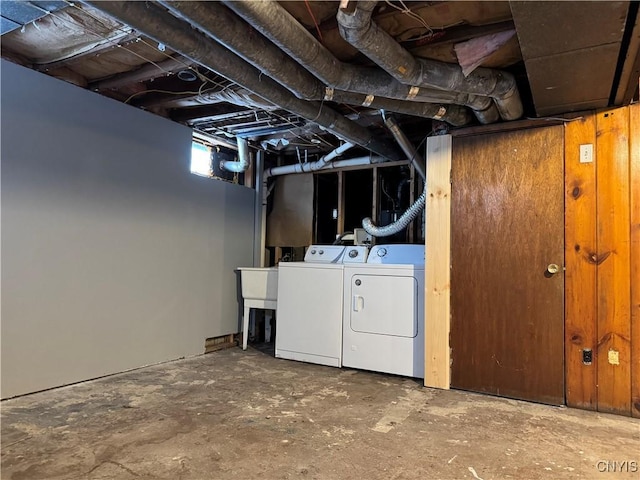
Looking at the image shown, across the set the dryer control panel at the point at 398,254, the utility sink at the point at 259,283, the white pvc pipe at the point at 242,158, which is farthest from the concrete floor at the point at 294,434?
the white pvc pipe at the point at 242,158

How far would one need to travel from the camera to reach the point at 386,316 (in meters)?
3.20

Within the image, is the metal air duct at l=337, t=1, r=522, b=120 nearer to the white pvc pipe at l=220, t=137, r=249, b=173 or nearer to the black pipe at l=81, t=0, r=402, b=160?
the black pipe at l=81, t=0, r=402, b=160

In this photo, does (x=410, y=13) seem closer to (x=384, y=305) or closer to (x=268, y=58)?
(x=268, y=58)

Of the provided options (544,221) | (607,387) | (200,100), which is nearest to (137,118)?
(200,100)

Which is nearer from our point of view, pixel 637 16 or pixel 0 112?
pixel 637 16

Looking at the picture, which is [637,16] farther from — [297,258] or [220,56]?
[297,258]

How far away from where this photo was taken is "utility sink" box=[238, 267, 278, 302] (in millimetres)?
3955

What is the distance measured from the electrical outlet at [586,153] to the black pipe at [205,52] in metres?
1.62

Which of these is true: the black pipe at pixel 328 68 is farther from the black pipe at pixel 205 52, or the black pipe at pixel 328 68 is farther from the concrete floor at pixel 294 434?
the concrete floor at pixel 294 434

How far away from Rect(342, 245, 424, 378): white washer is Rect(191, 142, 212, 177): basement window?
6.20ft

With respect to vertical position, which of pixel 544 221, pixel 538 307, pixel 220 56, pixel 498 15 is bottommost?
pixel 538 307

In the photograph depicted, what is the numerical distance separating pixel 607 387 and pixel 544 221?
3.47ft

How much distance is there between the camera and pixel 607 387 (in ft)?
8.05

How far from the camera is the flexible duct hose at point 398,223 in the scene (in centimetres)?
348
